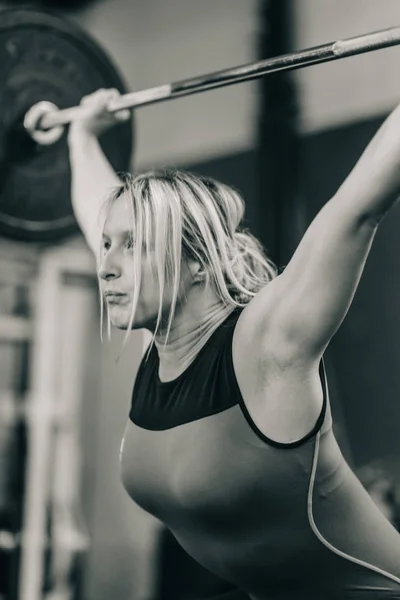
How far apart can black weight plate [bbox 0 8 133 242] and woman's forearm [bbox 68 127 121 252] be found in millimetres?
196

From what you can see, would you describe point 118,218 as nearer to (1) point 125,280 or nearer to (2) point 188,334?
(1) point 125,280

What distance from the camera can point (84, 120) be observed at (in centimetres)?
195

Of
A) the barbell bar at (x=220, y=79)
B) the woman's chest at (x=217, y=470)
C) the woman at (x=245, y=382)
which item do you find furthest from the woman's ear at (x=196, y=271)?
the barbell bar at (x=220, y=79)

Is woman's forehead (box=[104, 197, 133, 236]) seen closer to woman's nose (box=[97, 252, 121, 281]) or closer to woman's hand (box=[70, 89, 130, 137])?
woman's nose (box=[97, 252, 121, 281])

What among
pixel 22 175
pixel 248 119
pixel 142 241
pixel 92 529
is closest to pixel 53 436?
pixel 92 529

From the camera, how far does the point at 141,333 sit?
278cm

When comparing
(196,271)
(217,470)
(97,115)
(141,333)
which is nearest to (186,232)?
(196,271)

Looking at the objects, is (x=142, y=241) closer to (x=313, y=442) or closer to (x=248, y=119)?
(x=313, y=442)

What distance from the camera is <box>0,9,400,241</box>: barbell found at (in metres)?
2.08

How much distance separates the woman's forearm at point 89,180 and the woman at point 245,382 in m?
0.18

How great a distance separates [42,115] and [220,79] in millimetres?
595

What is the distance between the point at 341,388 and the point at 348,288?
1093mm

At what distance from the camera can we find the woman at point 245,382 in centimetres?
126

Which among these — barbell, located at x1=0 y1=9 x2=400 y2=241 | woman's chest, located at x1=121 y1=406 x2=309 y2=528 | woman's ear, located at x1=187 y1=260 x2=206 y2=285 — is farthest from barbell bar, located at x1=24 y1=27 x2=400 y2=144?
woman's chest, located at x1=121 y1=406 x2=309 y2=528
